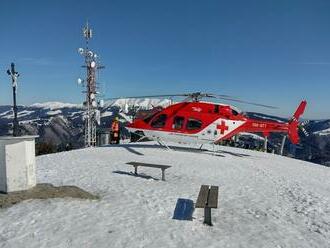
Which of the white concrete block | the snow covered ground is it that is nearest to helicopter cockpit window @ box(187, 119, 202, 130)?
the snow covered ground

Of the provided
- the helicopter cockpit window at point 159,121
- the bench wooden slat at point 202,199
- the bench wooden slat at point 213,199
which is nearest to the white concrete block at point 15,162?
the bench wooden slat at point 202,199

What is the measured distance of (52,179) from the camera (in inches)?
531

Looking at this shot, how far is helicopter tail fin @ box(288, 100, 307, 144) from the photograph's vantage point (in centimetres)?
→ 2272

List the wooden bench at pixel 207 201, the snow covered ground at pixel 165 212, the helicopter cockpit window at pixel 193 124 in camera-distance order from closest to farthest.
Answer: the snow covered ground at pixel 165 212 < the wooden bench at pixel 207 201 < the helicopter cockpit window at pixel 193 124

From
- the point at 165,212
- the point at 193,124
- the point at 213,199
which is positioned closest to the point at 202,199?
the point at 213,199

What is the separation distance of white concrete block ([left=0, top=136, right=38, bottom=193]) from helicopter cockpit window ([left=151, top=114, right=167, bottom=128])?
10603mm

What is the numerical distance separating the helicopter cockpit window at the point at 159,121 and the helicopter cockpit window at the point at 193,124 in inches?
55.0

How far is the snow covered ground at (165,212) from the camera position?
8.09 meters

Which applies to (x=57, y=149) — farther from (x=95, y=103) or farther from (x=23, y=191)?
(x=23, y=191)

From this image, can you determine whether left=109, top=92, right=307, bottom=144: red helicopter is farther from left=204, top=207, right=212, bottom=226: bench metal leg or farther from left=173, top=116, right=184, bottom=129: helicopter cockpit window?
left=204, top=207, right=212, bottom=226: bench metal leg

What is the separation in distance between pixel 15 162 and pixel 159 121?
1113 cm

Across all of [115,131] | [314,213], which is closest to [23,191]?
[314,213]

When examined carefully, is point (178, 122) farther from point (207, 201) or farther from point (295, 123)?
point (207, 201)

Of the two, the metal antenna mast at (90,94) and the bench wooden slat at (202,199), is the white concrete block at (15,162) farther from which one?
the metal antenna mast at (90,94)
